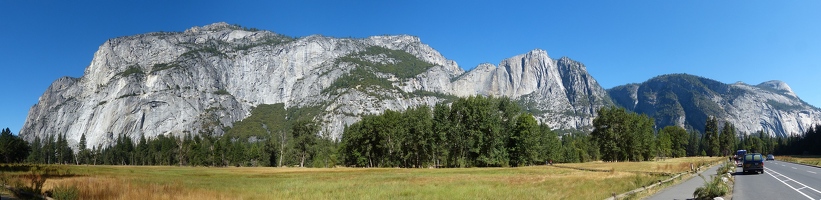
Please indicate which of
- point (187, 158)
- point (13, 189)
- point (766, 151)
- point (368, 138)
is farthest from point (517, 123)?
point (766, 151)

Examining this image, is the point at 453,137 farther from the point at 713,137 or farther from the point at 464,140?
the point at 713,137

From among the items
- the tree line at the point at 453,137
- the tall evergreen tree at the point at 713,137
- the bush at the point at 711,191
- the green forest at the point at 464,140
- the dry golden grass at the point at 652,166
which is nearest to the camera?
the bush at the point at 711,191

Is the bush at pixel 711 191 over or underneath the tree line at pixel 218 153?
over

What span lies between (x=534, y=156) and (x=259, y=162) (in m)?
94.4

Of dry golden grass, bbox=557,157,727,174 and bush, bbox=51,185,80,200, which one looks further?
dry golden grass, bbox=557,157,727,174

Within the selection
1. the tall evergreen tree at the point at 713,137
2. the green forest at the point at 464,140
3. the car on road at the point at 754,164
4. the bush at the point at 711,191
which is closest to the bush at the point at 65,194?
the bush at the point at 711,191

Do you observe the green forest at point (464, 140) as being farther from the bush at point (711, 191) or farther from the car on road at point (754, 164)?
the bush at point (711, 191)

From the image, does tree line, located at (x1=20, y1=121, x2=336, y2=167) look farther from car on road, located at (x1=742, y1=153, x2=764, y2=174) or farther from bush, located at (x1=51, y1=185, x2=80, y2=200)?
car on road, located at (x1=742, y1=153, x2=764, y2=174)

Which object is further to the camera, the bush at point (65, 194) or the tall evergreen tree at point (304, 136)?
the tall evergreen tree at point (304, 136)

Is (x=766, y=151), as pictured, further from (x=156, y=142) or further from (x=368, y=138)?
(x=156, y=142)

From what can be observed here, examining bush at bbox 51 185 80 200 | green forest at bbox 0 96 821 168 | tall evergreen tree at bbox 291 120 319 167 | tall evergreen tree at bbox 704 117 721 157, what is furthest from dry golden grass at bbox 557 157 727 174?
tall evergreen tree at bbox 704 117 721 157

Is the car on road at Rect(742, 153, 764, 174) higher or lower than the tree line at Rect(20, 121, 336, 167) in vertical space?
higher

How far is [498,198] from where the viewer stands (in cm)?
1964

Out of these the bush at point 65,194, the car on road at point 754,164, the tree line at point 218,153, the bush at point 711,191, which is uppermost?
the bush at point 65,194
